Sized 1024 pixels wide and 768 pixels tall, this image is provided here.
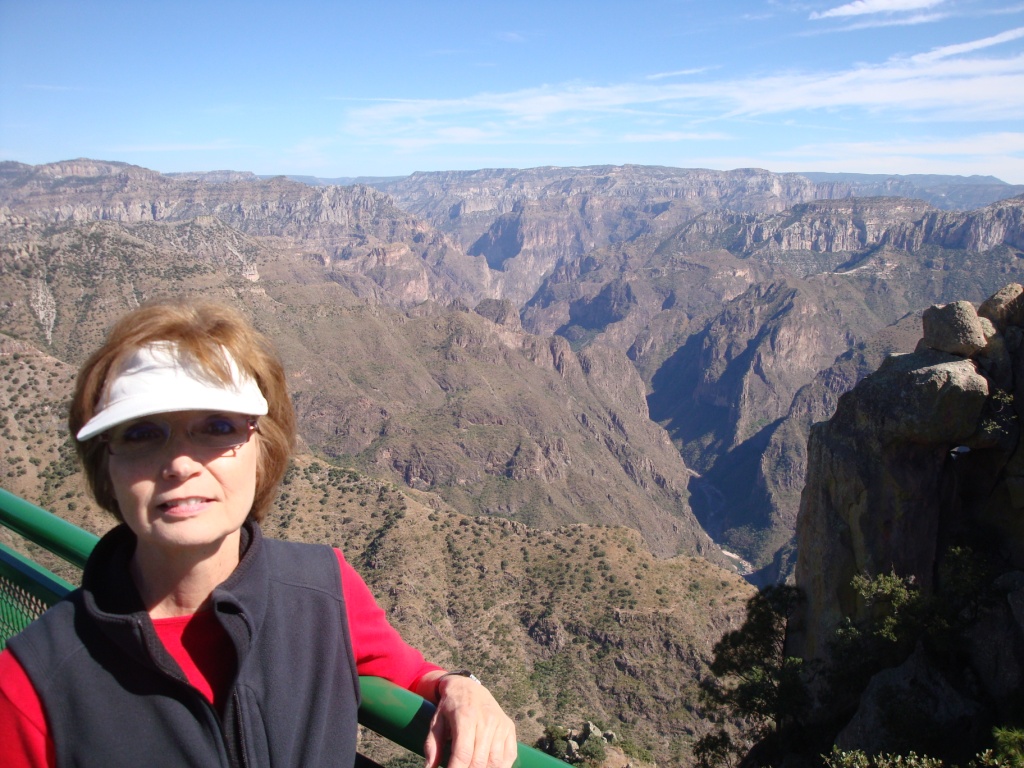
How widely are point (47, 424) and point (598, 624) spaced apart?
144 ft

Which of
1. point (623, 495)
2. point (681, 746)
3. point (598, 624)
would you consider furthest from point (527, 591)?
point (623, 495)

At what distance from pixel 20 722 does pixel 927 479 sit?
26.6 m

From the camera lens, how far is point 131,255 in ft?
438

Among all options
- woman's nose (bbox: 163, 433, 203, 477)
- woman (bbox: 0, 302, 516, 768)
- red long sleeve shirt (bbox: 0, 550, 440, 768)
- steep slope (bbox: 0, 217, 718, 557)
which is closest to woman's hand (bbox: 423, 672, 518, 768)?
woman (bbox: 0, 302, 516, 768)

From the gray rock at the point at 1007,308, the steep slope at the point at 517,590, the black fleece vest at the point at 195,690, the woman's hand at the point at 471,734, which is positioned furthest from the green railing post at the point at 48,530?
the steep slope at the point at 517,590

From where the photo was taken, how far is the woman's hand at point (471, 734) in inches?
134

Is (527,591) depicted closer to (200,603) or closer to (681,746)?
(681,746)

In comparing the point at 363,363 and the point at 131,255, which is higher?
the point at 131,255

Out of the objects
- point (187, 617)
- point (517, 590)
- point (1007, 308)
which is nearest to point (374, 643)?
point (187, 617)

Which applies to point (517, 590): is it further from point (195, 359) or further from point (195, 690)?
point (195, 359)

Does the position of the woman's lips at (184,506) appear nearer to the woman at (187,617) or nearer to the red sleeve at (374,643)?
the woman at (187,617)

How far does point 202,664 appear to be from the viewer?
11.2ft

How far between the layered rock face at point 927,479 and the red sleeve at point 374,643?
1968cm

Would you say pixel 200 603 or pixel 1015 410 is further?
pixel 1015 410
